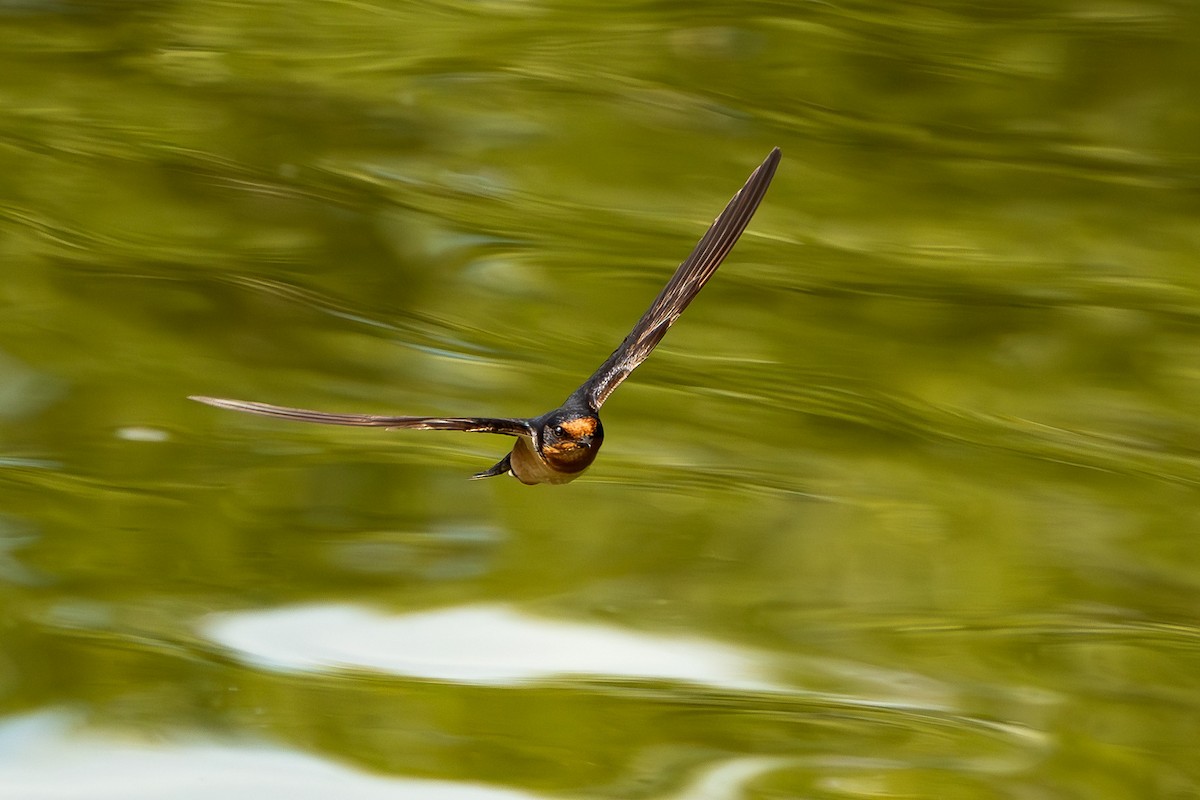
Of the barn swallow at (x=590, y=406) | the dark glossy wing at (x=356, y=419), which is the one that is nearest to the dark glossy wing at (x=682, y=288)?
the barn swallow at (x=590, y=406)

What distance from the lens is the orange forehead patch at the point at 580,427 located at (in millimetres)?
1216

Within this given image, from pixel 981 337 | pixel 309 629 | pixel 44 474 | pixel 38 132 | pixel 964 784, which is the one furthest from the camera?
pixel 38 132

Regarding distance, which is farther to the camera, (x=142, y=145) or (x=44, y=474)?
(x=142, y=145)

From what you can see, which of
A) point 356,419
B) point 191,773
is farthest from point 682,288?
point 191,773

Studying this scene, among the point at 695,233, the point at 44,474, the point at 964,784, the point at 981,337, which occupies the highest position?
the point at 695,233

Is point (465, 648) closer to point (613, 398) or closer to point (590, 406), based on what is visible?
point (613, 398)

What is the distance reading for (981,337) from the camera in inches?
95.5

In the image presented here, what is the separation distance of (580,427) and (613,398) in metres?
1.09

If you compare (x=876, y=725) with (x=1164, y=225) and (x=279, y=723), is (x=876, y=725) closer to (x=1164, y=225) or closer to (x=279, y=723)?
(x=279, y=723)

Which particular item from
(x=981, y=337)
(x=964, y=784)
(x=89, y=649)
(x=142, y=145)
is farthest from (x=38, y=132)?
(x=964, y=784)

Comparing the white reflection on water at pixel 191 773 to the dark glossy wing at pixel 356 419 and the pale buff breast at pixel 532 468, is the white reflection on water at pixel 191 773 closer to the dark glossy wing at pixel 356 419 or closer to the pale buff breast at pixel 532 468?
the pale buff breast at pixel 532 468

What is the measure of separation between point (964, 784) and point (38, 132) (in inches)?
69.8

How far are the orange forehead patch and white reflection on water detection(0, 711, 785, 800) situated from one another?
68 cm

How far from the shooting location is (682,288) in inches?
55.6
